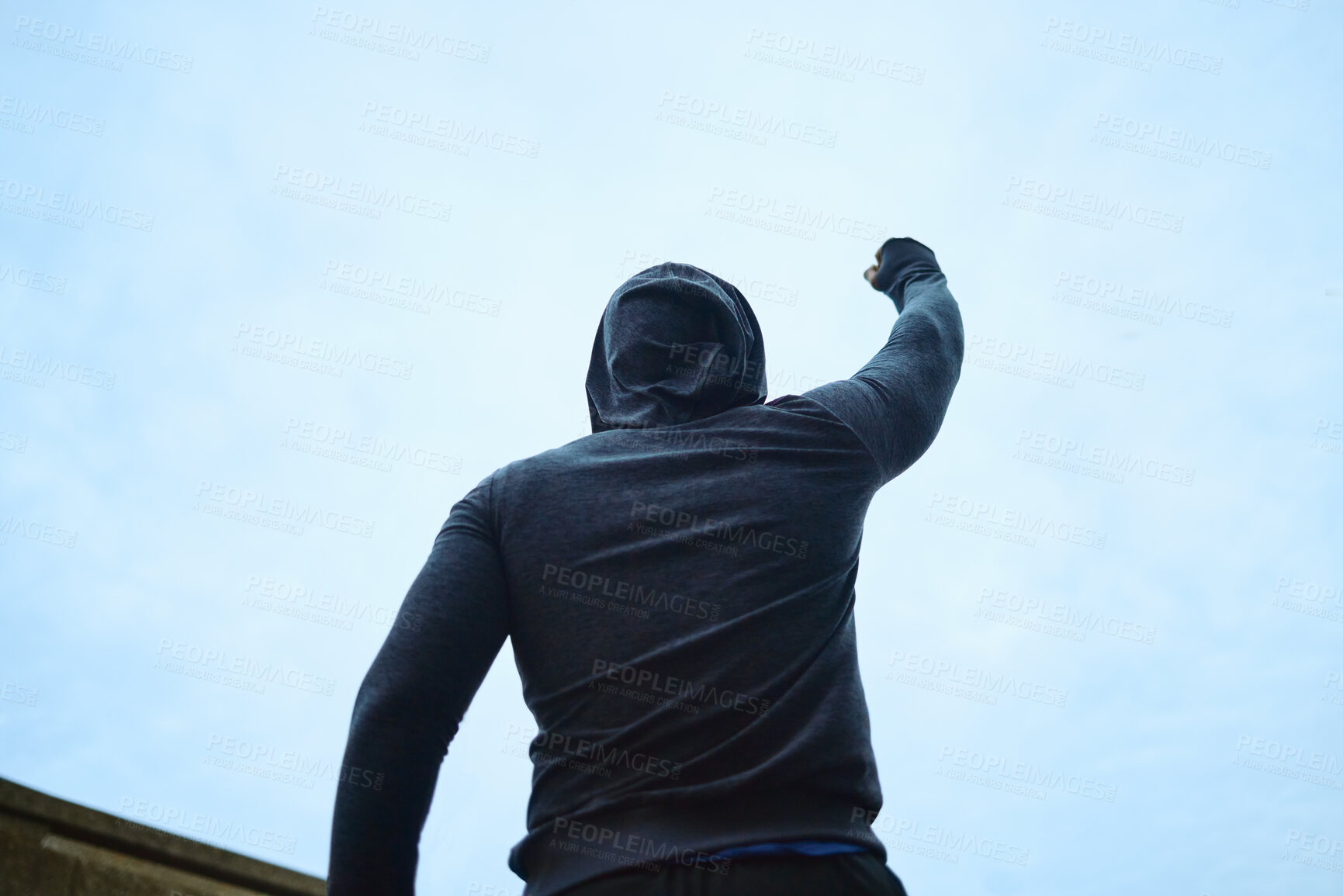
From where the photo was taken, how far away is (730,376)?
68.4 inches

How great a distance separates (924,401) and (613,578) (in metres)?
0.78

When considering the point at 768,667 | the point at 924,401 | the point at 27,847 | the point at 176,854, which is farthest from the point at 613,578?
the point at 27,847

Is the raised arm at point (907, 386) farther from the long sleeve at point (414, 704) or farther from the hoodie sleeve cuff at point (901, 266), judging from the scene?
the long sleeve at point (414, 704)

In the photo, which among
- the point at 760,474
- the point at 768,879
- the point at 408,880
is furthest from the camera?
the point at 760,474

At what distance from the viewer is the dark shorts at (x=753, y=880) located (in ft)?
3.59

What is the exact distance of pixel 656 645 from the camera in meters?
1.29

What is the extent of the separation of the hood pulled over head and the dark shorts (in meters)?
0.82

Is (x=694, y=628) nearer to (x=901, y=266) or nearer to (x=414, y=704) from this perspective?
(x=414, y=704)

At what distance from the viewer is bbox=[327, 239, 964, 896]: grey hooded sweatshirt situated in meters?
1.18

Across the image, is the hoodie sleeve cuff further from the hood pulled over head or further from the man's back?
the man's back

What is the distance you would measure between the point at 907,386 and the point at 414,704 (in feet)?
3.57

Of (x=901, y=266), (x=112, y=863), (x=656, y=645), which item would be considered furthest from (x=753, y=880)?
(x=112, y=863)

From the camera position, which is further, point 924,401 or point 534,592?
point 924,401

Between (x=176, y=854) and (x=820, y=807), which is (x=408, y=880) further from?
(x=176, y=854)
